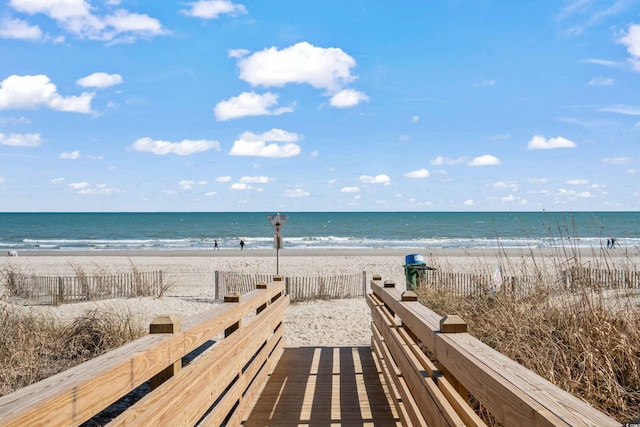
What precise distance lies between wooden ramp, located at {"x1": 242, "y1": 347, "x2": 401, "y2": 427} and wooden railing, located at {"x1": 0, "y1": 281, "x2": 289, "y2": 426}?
0.30 m

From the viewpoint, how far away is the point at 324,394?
18.6 ft

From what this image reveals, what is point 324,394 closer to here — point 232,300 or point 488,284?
point 232,300

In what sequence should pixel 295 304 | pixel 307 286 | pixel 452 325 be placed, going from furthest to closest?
pixel 307 286 < pixel 295 304 < pixel 452 325

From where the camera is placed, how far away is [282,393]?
18.9 feet

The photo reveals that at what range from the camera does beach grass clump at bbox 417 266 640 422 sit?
4078 millimetres

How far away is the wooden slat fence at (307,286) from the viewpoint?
1801cm

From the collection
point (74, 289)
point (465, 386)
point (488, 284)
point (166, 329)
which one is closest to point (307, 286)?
point (74, 289)

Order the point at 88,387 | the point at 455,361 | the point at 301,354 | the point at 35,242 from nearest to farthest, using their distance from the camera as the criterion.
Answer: the point at 88,387 → the point at 455,361 → the point at 301,354 → the point at 35,242

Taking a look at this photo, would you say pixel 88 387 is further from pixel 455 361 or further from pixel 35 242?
pixel 35 242

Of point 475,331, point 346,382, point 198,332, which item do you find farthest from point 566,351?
point 198,332

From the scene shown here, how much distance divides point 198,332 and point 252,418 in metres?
1.75

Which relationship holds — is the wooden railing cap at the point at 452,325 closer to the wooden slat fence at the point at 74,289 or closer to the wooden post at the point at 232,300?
the wooden post at the point at 232,300

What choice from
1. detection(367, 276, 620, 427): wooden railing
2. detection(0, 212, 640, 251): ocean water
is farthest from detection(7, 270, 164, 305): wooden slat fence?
detection(367, 276, 620, 427): wooden railing

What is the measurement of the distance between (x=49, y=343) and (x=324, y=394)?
4186 mm
